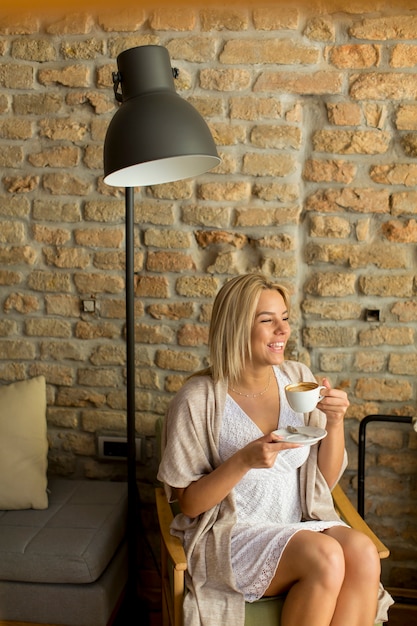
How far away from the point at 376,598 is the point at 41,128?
208 cm

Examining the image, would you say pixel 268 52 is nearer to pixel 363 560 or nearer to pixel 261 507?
pixel 261 507

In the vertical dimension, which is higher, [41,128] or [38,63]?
[38,63]

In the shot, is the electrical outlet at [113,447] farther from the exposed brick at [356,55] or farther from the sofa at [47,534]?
the exposed brick at [356,55]

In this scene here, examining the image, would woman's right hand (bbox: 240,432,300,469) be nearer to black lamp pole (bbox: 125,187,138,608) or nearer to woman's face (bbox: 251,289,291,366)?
woman's face (bbox: 251,289,291,366)

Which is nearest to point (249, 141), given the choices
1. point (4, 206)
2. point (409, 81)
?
point (409, 81)

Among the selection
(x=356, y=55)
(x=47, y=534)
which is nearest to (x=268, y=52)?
(x=356, y=55)

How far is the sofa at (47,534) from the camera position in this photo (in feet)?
7.94

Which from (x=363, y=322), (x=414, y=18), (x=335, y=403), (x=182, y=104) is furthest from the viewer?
(x=363, y=322)

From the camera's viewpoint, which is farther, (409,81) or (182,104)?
(409,81)

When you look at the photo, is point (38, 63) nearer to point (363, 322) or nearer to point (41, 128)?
point (41, 128)

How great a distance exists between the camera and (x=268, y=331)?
7.54ft

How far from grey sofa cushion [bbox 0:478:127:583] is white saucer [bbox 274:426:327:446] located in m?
0.80

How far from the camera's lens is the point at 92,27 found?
2.81 metres

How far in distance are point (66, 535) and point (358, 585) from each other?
103 centimetres
